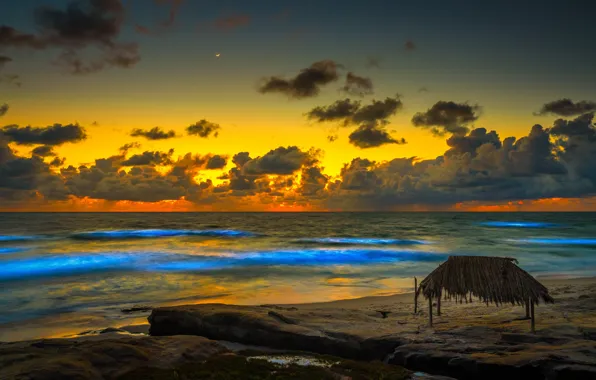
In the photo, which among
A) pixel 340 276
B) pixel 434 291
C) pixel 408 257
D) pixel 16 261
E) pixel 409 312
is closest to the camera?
pixel 434 291

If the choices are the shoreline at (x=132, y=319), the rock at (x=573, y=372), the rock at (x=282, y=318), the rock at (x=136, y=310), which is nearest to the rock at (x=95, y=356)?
the rock at (x=282, y=318)

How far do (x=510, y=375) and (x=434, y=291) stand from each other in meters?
4.03

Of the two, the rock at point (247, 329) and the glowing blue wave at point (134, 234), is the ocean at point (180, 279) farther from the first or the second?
the glowing blue wave at point (134, 234)

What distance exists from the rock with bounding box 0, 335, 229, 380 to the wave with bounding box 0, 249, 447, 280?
2415 centimetres

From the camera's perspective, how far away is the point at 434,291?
45.2ft

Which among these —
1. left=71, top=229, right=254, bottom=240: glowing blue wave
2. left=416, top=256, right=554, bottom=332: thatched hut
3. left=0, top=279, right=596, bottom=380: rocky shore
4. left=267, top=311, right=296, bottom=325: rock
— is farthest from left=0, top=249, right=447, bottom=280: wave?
left=71, top=229, right=254, bottom=240: glowing blue wave

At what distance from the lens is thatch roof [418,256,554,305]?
13.0m

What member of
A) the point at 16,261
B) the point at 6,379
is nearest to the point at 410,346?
the point at 6,379

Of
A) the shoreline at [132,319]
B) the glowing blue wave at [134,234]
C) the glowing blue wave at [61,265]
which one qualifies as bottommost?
the glowing blue wave at [134,234]

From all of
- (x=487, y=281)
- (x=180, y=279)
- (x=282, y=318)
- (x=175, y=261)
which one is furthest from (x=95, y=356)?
(x=175, y=261)

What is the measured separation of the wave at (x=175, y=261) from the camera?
1401 inches

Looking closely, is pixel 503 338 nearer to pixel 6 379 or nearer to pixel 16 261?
pixel 6 379

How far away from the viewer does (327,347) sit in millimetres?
12445

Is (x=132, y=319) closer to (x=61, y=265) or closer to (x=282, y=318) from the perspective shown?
(x=282, y=318)
